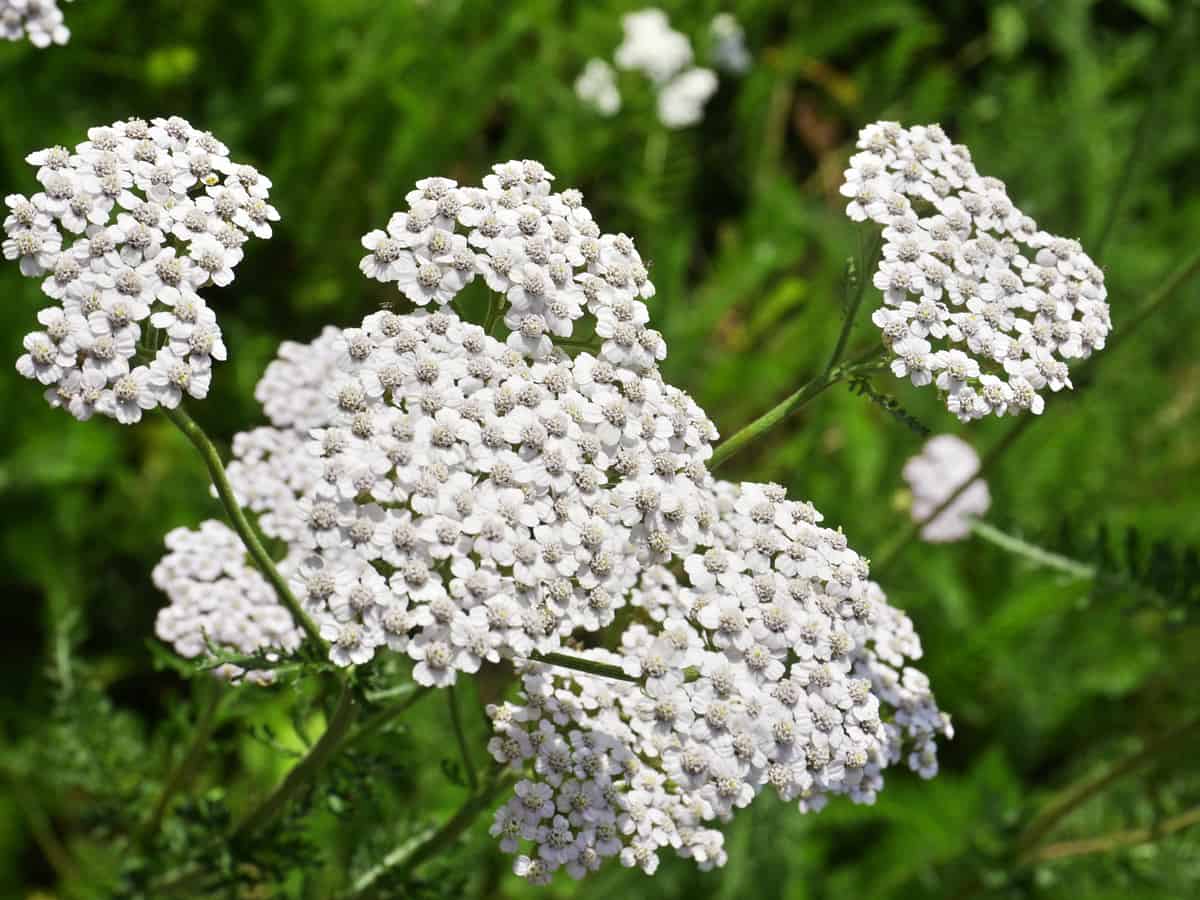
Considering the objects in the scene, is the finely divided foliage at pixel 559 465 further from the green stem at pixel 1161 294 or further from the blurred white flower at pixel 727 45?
the blurred white flower at pixel 727 45

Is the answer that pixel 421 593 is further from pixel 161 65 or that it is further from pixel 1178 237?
pixel 1178 237

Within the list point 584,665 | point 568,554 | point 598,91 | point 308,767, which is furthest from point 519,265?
point 598,91

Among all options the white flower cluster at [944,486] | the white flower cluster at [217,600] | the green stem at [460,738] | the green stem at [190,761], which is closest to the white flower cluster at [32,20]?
the white flower cluster at [217,600]

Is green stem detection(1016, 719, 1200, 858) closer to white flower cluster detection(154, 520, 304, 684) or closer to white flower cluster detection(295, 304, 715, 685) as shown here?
white flower cluster detection(295, 304, 715, 685)

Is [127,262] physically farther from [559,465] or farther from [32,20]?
[559,465]

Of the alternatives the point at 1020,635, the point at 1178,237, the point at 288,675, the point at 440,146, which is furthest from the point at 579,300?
the point at 1178,237
